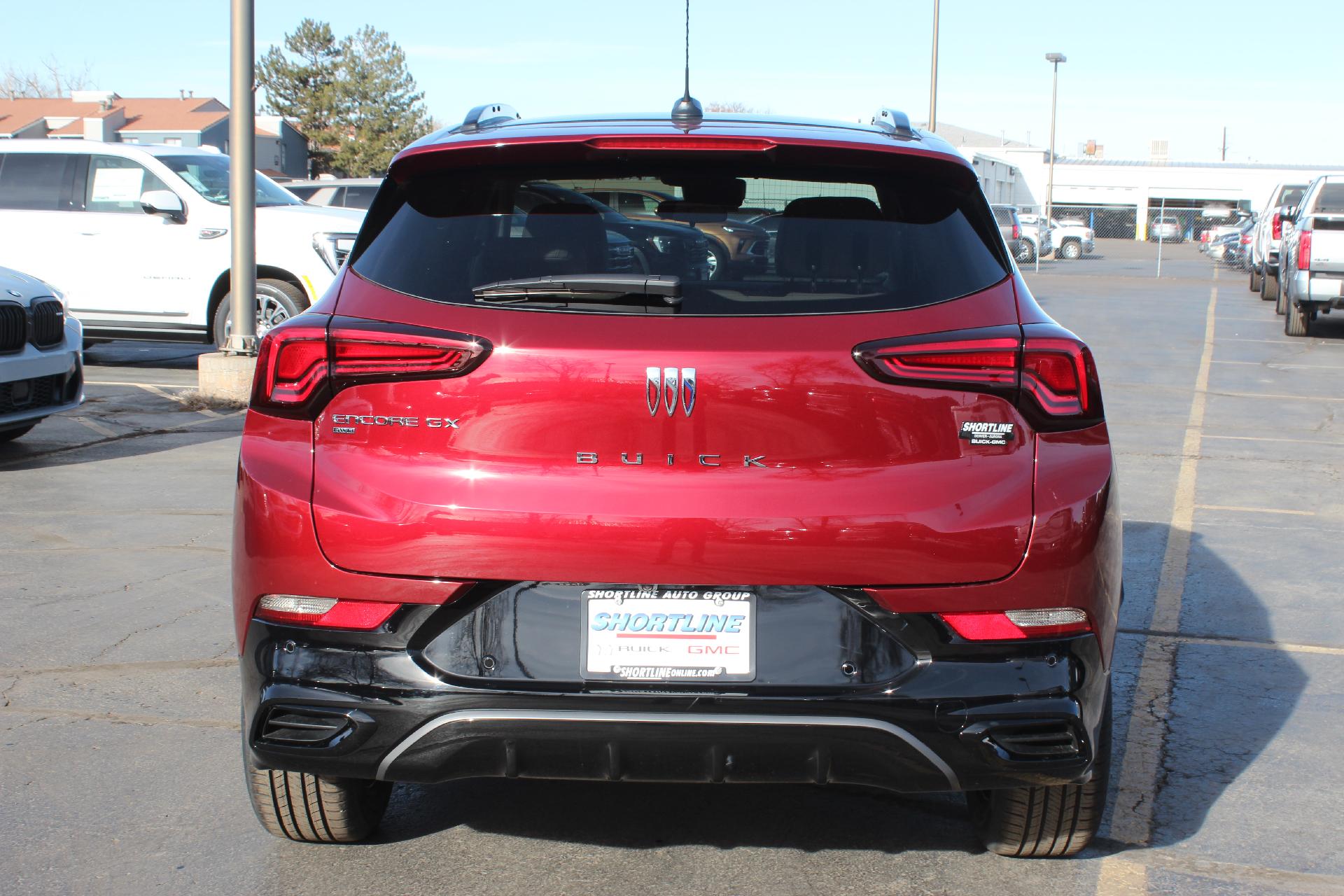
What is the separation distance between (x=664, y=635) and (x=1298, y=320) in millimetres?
18380

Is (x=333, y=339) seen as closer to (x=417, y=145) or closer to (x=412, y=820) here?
(x=417, y=145)

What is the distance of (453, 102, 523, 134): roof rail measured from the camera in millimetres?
3551

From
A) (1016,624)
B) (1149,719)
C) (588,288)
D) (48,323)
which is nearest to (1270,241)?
(48,323)

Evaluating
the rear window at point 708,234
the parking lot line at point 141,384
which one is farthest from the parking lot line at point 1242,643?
the parking lot line at point 141,384

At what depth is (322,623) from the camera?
9.53 feet

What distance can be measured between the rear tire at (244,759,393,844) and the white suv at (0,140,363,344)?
9515 mm

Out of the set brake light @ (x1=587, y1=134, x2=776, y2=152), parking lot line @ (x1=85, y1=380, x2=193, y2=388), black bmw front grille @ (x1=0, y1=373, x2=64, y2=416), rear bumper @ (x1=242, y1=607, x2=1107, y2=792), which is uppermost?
brake light @ (x1=587, y1=134, x2=776, y2=152)

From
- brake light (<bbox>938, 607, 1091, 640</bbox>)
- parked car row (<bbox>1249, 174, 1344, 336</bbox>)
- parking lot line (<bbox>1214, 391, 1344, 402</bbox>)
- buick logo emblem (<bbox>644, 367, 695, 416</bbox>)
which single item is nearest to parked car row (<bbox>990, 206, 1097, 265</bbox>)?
parked car row (<bbox>1249, 174, 1344, 336</bbox>)

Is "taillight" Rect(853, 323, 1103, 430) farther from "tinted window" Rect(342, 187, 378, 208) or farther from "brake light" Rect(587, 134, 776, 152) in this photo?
"tinted window" Rect(342, 187, 378, 208)

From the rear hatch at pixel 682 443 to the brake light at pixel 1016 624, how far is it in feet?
0.28

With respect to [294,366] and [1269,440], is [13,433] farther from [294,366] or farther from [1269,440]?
[1269,440]

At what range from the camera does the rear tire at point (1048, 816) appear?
3258 millimetres

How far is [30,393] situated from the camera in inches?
342

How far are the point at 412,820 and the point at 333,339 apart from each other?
1.37m
